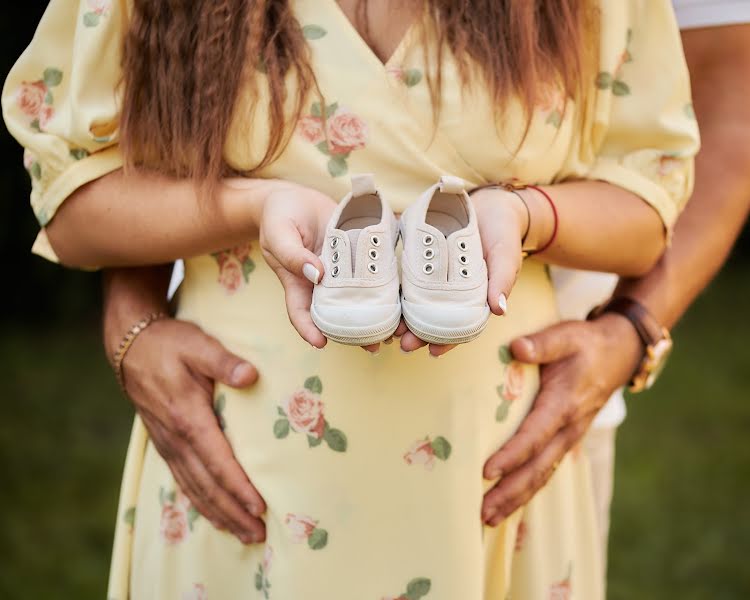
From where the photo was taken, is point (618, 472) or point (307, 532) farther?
point (618, 472)

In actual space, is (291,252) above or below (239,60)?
below

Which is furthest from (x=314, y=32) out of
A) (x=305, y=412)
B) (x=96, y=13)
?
(x=305, y=412)

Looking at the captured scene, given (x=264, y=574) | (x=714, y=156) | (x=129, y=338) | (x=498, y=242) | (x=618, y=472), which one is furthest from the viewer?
(x=618, y=472)

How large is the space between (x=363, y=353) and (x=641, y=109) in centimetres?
53

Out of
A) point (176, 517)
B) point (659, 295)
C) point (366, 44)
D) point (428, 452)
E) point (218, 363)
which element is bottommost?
point (176, 517)

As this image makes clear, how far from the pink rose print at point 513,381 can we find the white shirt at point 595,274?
0.99ft

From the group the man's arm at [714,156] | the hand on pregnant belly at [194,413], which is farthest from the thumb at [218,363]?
the man's arm at [714,156]

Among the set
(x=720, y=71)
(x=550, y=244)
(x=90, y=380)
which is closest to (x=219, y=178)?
(x=550, y=244)

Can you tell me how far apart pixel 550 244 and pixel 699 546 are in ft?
7.52

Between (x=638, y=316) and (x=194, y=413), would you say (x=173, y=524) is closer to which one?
(x=194, y=413)

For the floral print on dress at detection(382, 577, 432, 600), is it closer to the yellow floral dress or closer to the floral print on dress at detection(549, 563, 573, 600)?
the yellow floral dress

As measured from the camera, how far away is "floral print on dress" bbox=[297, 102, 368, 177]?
54.1 inches

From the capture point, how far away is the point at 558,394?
1.49 meters

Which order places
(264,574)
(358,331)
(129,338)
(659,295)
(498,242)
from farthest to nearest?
(659,295), (129,338), (264,574), (498,242), (358,331)
